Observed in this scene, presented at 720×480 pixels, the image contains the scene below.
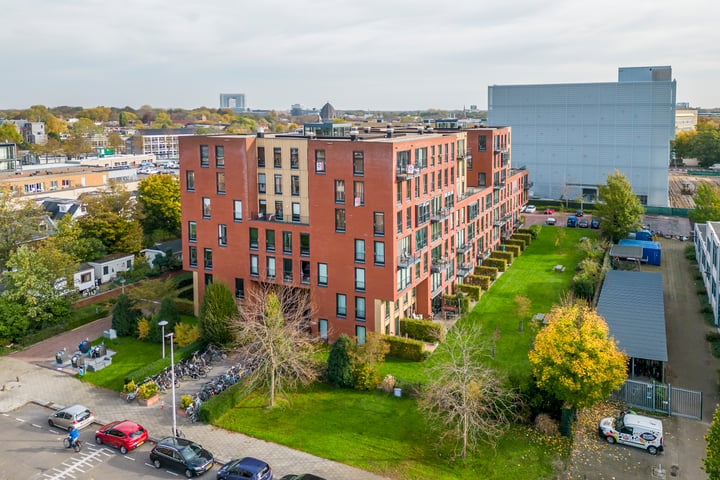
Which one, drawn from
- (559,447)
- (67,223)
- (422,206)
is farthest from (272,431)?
(67,223)

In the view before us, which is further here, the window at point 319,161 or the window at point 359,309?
the window at point 359,309

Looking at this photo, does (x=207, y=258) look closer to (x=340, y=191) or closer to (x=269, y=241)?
(x=269, y=241)

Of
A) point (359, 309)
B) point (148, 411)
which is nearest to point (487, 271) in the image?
point (359, 309)

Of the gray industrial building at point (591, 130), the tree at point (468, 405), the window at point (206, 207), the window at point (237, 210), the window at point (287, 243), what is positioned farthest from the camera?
the gray industrial building at point (591, 130)

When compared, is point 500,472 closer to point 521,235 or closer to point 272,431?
point 272,431

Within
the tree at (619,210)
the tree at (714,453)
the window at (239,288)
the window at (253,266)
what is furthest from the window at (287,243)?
the tree at (619,210)

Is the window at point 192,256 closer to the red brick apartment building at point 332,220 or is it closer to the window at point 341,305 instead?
the red brick apartment building at point 332,220
